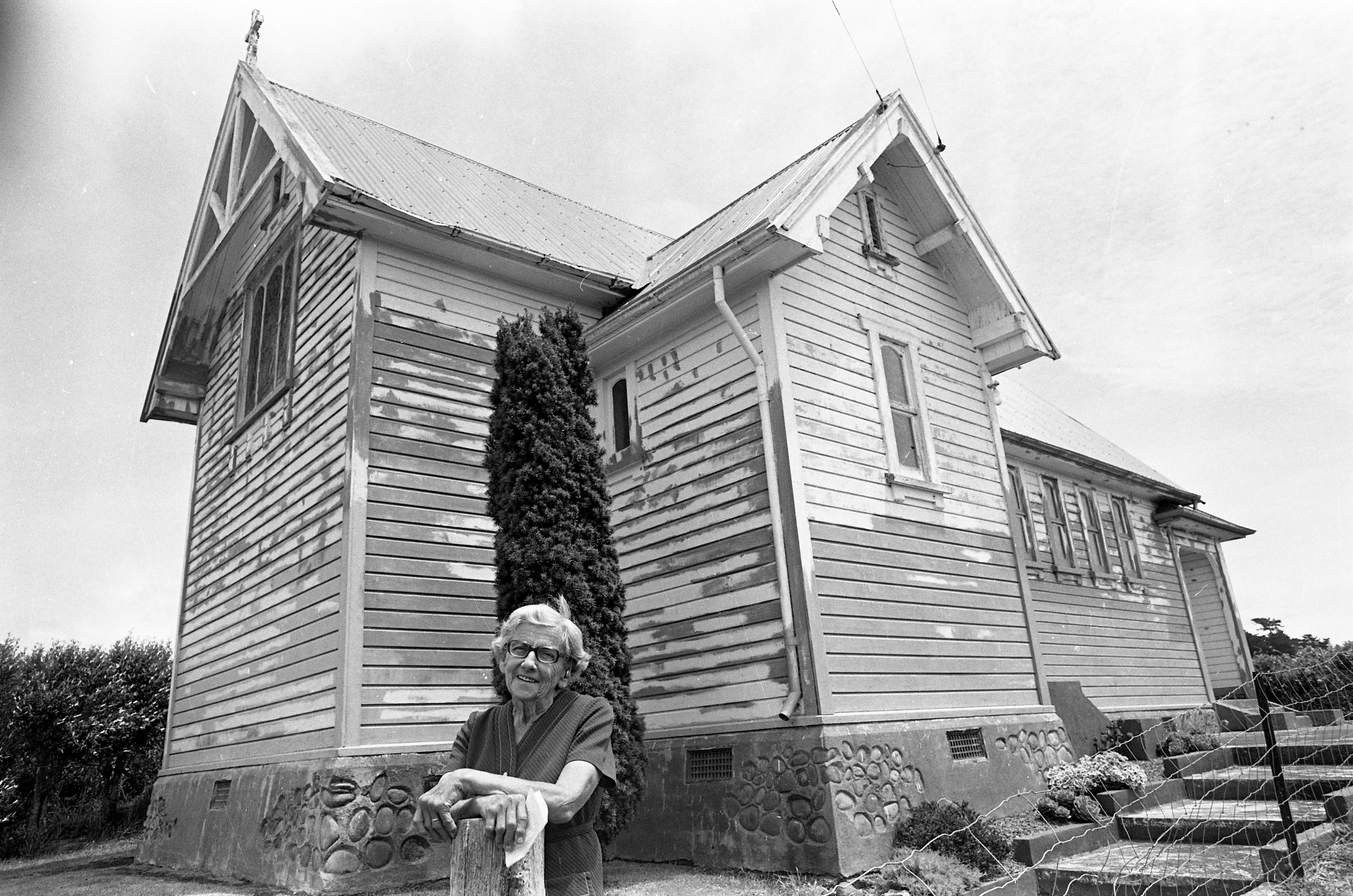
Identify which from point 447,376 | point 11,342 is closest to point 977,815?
point 447,376

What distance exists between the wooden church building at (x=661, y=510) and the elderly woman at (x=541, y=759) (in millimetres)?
5457

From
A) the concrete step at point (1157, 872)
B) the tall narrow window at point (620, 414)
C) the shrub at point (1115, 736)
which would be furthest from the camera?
the shrub at point (1115, 736)

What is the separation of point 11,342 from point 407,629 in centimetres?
695

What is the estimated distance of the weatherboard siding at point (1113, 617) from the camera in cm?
1482

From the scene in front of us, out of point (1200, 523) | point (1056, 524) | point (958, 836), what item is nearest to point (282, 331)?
point (958, 836)

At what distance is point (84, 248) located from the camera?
15.8m

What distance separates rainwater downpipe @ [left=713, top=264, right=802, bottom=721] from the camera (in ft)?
27.9

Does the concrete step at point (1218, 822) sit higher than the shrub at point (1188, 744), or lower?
lower

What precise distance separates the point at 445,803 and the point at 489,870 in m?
0.25

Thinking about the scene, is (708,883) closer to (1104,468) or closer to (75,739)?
(1104,468)

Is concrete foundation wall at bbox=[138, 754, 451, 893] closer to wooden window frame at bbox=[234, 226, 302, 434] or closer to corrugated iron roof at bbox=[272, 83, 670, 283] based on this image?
wooden window frame at bbox=[234, 226, 302, 434]

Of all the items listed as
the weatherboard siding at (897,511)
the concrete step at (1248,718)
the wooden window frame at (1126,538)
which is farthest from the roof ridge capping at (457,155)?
the concrete step at (1248,718)

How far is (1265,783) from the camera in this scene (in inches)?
348

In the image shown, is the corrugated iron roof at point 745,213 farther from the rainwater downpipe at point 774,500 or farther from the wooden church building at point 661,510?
the rainwater downpipe at point 774,500
